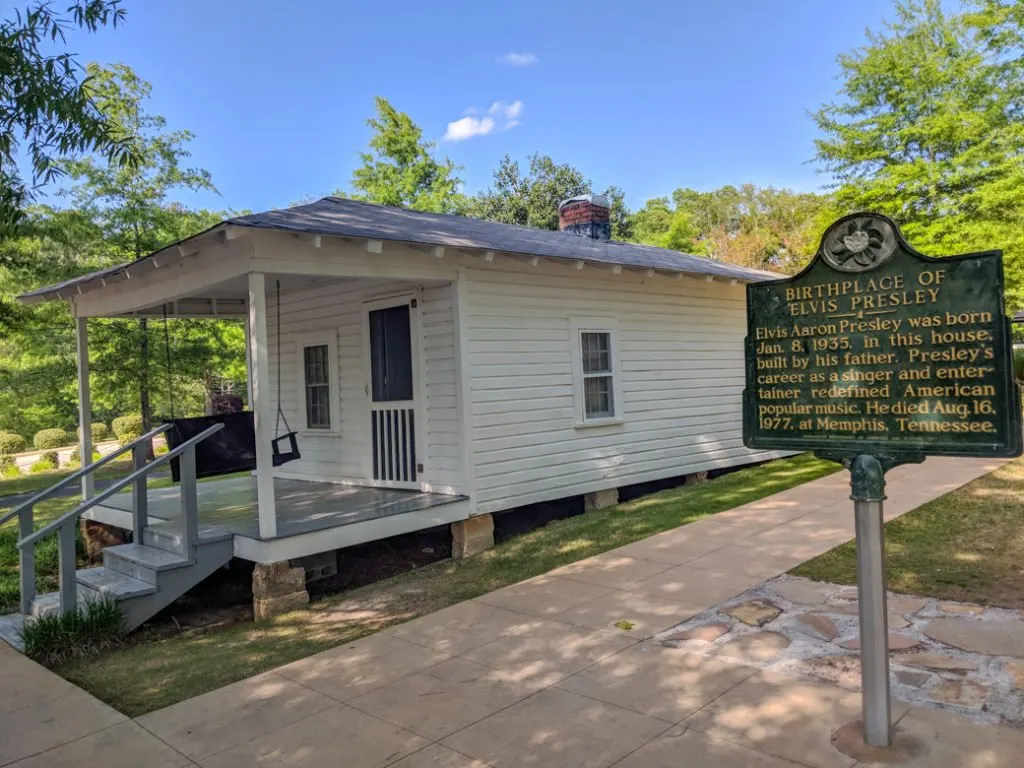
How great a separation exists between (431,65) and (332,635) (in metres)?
27.9

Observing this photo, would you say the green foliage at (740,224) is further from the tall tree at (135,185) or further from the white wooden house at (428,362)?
the tall tree at (135,185)

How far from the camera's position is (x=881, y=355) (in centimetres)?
293

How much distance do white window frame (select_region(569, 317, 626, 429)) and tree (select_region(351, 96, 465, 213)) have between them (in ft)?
57.3

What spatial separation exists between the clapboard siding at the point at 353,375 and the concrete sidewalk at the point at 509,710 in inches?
94.4

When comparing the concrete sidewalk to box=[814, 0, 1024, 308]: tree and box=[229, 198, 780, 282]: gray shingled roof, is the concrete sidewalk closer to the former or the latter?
box=[229, 198, 780, 282]: gray shingled roof

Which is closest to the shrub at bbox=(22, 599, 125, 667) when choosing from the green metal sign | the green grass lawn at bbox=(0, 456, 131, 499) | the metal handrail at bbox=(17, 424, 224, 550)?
the metal handrail at bbox=(17, 424, 224, 550)

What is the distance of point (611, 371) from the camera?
8.78 metres

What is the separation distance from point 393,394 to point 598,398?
252cm

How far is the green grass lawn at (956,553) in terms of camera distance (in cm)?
477

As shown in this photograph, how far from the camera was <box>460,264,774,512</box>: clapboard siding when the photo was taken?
732 cm

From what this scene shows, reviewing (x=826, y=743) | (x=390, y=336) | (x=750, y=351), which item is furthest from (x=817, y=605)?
(x=390, y=336)

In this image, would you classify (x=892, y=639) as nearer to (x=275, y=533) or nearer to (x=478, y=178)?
(x=275, y=533)

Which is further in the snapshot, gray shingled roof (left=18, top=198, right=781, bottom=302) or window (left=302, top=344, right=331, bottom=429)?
window (left=302, top=344, right=331, bottom=429)

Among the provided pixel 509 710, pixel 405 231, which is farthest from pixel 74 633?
pixel 405 231
